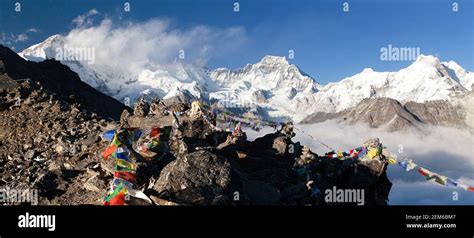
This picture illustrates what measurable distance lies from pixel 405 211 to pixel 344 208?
2120mm

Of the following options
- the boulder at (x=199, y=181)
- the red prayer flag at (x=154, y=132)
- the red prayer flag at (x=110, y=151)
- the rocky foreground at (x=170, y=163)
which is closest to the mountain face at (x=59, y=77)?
the rocky foreground at (x=170, y=163)

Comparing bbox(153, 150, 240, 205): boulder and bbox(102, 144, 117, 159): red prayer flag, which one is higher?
bbox(102, 144, 117, 159): red prayer flag

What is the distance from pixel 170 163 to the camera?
21.0 m

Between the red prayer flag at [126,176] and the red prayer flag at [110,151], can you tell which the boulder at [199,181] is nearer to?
the red prayer flag at [126,176]

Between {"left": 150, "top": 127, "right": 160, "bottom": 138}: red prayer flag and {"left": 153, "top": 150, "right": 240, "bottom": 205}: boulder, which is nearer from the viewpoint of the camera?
{"left": 153, "top": 150, "right": 240, "bottom": 205}: boulder

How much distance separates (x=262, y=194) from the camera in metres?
22.0

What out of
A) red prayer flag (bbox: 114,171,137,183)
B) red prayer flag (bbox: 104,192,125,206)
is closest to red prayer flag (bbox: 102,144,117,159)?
red prayer flag (bbox: 114,171,137,183)

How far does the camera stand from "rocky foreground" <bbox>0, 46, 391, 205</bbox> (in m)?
19.6

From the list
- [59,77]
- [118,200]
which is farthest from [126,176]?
[59,77]

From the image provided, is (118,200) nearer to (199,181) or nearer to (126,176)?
(199,181)

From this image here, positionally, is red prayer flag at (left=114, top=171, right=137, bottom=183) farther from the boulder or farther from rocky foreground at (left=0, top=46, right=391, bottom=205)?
the boulder

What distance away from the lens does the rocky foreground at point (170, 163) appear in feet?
64.3

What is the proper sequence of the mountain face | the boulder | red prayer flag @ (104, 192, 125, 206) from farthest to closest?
the mountain face
the boulder
red prayer flag @ (104, 192, 125, 206)

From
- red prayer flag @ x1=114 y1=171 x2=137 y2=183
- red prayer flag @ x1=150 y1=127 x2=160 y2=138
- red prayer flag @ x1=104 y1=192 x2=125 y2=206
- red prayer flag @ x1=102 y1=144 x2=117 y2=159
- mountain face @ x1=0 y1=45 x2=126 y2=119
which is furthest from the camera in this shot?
mountain face @ x1=0 y1=45 x2=126 y2=119
